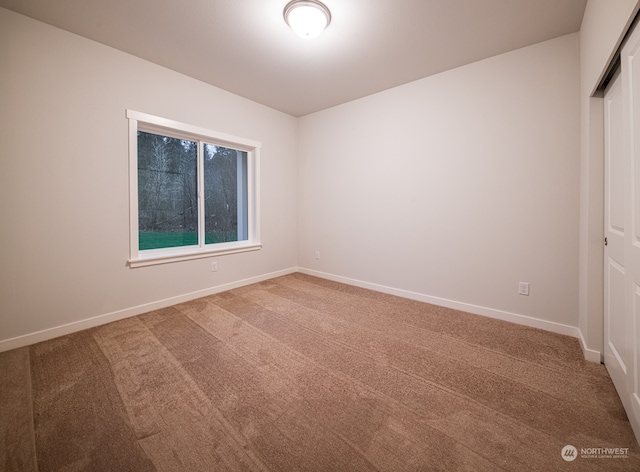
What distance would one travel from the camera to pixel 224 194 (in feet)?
12.4

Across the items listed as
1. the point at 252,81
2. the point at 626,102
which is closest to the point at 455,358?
the point at 626,102

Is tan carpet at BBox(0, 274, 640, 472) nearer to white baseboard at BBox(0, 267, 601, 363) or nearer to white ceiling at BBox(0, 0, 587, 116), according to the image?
white baseboard at BBox(0, 267, 601, 363)

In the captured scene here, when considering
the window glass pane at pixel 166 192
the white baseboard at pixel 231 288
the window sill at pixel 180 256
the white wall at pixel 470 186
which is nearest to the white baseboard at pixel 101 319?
the white baseboard at pixel 231 288

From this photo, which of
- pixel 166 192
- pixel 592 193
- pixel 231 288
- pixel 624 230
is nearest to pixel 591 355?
pixel 624 230

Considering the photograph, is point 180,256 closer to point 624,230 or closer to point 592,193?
point 624,230

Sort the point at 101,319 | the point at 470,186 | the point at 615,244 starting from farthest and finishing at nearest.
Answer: the point at 470,186
the point at 101,319
the point at 615,244

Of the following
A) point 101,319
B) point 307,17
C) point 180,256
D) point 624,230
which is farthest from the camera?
point 180,256

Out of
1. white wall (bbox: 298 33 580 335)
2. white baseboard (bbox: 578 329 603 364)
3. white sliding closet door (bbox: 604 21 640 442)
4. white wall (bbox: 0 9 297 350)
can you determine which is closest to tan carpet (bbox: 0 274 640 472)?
white baseboard (bbox: 578 329 603 364)

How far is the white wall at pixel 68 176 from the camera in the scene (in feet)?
6.81

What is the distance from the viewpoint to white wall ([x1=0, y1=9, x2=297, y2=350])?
2.08 metres

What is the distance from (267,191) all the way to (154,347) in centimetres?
261

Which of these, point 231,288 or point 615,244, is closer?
point 615,244

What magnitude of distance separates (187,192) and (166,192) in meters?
0.25

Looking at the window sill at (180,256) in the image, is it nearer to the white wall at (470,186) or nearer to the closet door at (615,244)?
the white wall at (470,186)
